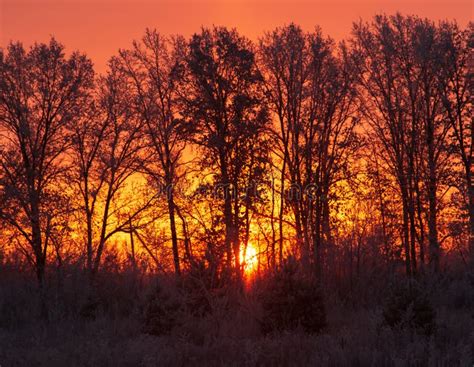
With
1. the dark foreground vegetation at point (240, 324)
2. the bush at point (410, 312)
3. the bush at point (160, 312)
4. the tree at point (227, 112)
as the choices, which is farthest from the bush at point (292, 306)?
the tree at point (227, 112)

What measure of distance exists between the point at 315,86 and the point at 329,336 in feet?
62.1

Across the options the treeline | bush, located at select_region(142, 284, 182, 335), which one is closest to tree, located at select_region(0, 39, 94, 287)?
the treeline

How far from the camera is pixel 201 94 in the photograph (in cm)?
2775

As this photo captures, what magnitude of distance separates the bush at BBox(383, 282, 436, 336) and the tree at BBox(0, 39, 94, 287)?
1834 cm

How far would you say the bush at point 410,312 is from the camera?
12531 millimetres

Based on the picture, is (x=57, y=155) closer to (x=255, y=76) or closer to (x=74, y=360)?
(x=255, y=76)

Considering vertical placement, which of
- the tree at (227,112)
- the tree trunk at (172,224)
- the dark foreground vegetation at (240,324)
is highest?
the tree at (227,112)

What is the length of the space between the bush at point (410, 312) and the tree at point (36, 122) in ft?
60.2

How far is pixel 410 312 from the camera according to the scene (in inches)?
490

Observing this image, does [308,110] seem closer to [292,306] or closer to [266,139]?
[266,139]

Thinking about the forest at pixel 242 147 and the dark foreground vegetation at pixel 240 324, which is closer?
the dark foreground vegetation at pixel 240 324

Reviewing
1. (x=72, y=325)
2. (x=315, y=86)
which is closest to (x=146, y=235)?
(x=315, y=86)

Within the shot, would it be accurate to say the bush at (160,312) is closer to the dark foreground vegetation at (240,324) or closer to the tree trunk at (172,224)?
the dark foreground vegetation at (240,324)

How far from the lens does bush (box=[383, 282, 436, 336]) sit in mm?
12531
